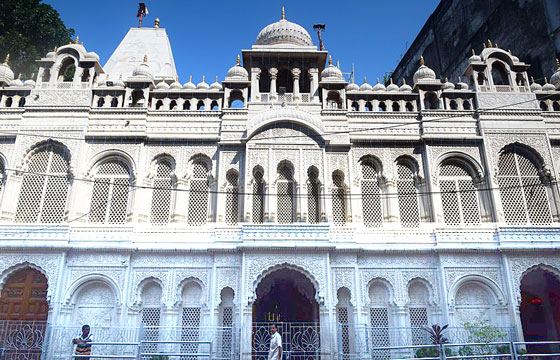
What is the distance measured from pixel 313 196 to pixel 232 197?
2.71 metres

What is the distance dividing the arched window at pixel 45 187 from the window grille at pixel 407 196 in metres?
11.2

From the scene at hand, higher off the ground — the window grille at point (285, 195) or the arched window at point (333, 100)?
the arched window at point (333, 100)

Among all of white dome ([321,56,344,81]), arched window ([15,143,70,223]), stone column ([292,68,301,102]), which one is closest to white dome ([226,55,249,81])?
stone column ([292,68,301,102])

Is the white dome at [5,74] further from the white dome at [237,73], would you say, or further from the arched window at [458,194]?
the arched window at [458,194]

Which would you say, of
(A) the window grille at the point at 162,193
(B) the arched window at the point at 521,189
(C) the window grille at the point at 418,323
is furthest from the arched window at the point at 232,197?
(B) the arched window at the point at 521,189

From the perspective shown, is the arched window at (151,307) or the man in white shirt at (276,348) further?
the arched window at (151,307)

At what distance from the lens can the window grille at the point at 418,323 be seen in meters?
12.2

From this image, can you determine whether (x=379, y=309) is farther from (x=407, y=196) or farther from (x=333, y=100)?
(x=333, y=100)

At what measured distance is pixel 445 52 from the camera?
2403 cm

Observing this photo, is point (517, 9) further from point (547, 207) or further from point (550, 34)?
point (547, 207)

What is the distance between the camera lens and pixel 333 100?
1555cm

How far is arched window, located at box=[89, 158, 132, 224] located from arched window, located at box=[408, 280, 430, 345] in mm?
9519

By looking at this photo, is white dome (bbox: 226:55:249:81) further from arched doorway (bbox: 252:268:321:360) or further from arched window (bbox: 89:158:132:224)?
arched doorway (bbox: 252:268:321:360)

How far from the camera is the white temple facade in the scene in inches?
479
